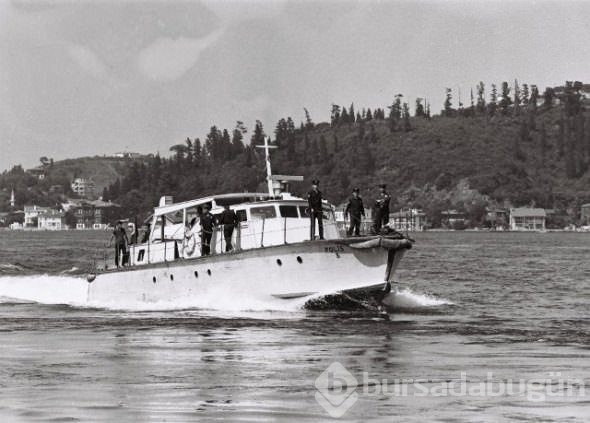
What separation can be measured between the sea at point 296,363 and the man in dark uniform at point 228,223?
5.70ft

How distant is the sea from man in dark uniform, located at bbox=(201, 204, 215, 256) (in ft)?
5.91

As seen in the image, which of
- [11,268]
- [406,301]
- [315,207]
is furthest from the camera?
[11,268]

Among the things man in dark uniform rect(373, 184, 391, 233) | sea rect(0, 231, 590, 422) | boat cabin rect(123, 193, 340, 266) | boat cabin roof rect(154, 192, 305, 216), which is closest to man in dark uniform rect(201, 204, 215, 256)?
boat cabin rect(123, 193, 340, 266)

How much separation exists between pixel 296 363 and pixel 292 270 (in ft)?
34.7

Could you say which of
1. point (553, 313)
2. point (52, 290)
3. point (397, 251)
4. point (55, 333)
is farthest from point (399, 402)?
point (52, 290)

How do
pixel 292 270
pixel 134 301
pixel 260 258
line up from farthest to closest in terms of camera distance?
pixel 134 301
pixel 260 258
pixel 292 270

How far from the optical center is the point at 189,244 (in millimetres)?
33250

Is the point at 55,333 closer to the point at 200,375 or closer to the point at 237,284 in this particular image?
the point at 237,284

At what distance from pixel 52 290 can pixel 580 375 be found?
32.6 meters

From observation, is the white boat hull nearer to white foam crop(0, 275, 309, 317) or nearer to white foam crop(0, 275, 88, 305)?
white foam crop(0, 275, 309, 317)

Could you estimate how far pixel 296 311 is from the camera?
30297 mm

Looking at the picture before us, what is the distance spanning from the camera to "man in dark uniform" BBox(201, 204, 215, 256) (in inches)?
1265

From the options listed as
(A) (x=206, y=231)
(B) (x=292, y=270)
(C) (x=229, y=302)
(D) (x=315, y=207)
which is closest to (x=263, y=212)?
(A) (x=206, y=231)

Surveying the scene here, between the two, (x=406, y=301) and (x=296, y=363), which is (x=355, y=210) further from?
(x=296, y=363)
